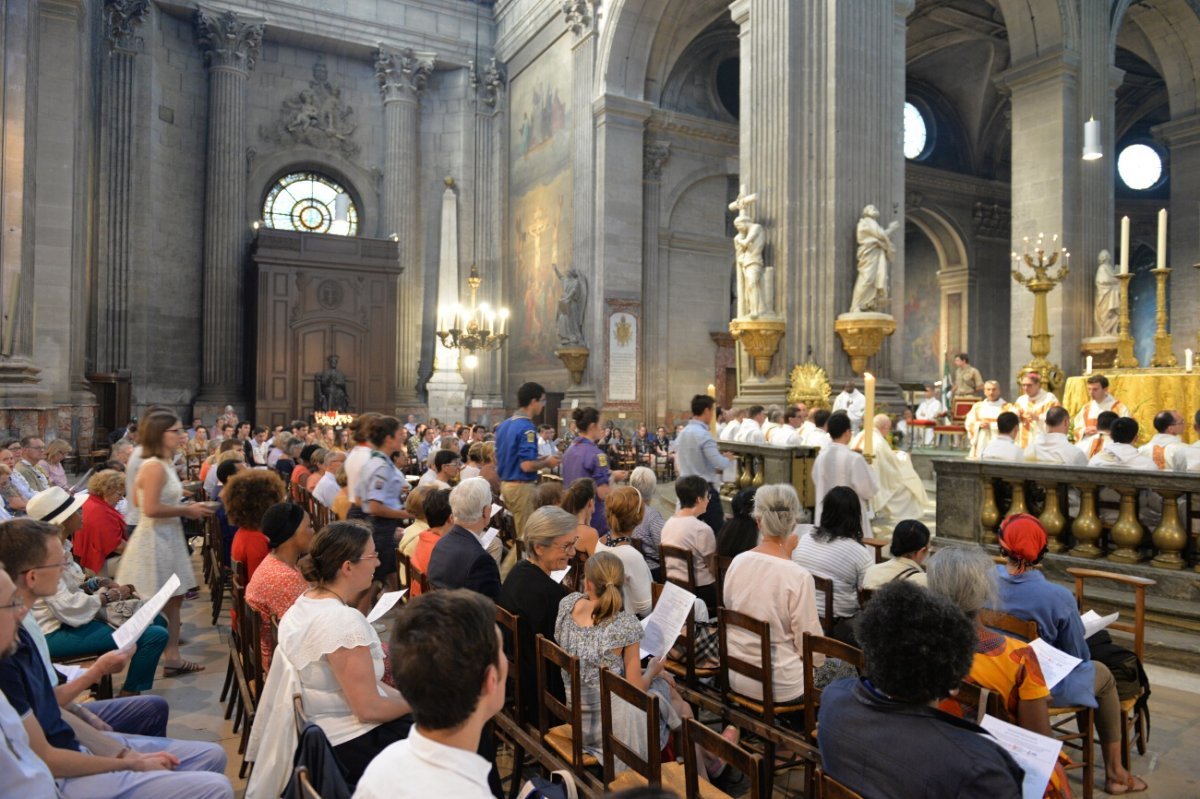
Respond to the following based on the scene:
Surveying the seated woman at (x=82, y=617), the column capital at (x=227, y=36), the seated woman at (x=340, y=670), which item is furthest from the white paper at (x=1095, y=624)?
the column capital at (x=227, y=36)

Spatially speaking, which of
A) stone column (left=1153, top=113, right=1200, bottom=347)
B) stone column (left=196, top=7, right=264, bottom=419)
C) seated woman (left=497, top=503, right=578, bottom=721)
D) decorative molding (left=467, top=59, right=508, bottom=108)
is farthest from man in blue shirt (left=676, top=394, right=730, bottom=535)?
decorative molding (left=467, top=59, right=508, bottom=108)

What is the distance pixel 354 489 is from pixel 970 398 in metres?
11.3

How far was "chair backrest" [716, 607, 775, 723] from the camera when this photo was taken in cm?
321

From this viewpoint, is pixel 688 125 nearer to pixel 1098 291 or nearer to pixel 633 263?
pixel 633 263

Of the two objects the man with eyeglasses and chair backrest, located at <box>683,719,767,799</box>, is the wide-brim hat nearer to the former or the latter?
the man with eyeglasses

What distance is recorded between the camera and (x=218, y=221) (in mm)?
20547

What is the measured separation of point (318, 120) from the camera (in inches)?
888

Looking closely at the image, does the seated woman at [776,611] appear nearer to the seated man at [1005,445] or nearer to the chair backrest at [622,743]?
the chair backrest at [622,743]

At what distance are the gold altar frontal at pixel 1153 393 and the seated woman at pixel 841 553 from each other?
22.1 feet

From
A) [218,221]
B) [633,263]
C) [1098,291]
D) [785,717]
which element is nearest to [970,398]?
[1098,291]

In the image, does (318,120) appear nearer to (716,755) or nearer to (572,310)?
(572,310)

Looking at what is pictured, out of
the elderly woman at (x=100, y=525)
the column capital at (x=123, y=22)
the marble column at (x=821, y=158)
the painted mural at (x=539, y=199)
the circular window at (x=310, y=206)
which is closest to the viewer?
the elderly woman at (x=100, y=525)

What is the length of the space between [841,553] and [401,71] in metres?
22.2

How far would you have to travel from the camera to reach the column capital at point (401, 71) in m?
22.7
